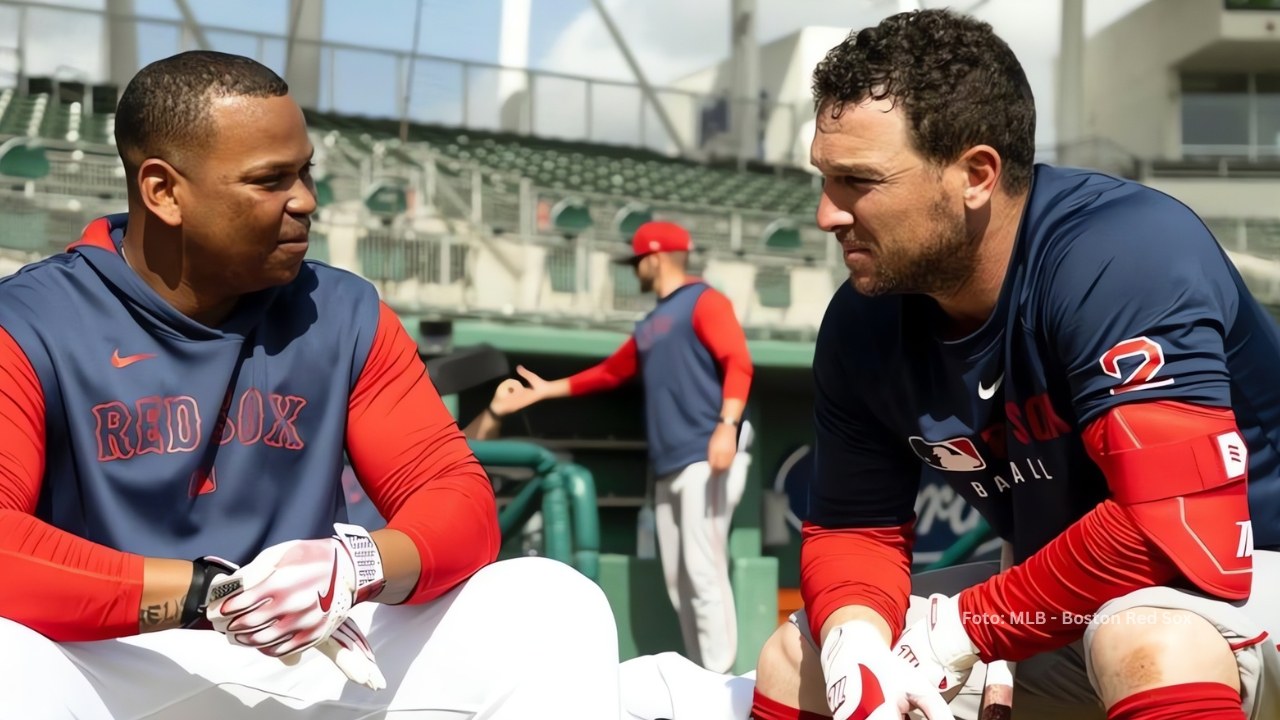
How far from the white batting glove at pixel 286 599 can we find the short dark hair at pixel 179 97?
26.4 inches

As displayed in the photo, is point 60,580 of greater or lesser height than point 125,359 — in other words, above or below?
below

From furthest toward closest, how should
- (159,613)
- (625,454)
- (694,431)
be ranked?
(625,454) < (694,431) < (159,613)

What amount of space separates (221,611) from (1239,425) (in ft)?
4.71

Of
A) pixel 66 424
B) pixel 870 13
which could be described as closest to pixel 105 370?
pixel 66 424

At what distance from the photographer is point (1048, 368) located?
193cm

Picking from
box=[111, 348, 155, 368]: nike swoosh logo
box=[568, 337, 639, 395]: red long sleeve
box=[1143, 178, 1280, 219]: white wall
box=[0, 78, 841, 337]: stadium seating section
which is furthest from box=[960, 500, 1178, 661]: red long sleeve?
box=[1143, 178, 1280, 219]: white wall

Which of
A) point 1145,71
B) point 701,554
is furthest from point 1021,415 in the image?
point 1145,71

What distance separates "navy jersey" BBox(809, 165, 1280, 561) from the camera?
179 cm

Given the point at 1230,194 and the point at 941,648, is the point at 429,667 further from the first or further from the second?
the point at 1230,194

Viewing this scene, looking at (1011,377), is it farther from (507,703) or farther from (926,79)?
(507,703)

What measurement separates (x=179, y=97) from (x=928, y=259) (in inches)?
43.7

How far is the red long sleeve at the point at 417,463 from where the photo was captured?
6.34ft

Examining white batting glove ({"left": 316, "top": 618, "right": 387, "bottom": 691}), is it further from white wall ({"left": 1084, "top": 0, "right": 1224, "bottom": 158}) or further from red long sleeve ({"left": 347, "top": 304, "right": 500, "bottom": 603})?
white wall ({"left": 1084, "top": 0, "right": 1224, "bottom": 158})

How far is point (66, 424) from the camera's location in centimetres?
193
